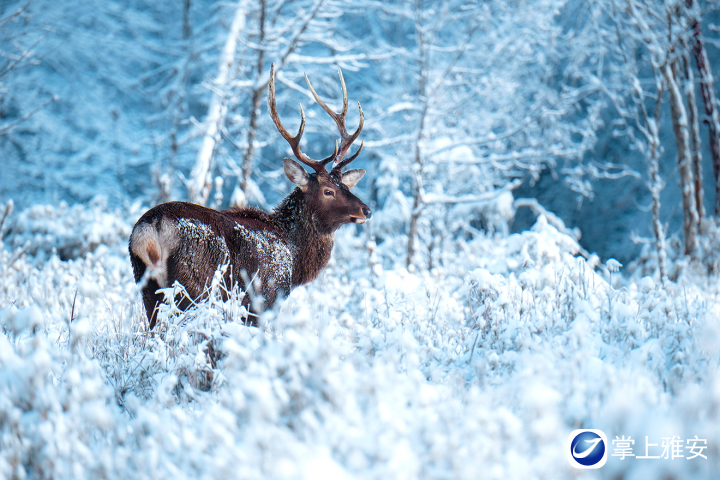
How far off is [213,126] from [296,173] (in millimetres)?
4468

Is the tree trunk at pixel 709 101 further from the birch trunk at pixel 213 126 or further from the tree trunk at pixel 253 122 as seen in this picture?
the birch trunk at pixel 213 126

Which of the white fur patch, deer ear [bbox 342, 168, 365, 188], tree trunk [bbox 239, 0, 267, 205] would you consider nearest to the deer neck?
deer ear [bbox 342, 168, 365, 188]

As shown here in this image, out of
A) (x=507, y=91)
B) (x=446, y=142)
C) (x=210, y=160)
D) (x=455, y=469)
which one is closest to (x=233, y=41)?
(x=210, y=160)

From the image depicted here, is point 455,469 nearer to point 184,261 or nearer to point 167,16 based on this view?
point 184,261

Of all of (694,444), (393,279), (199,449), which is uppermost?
(694,444)

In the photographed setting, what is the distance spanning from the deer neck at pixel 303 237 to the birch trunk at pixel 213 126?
129 inches

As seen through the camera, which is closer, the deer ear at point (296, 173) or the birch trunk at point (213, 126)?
the deer ear at point (296, 173)

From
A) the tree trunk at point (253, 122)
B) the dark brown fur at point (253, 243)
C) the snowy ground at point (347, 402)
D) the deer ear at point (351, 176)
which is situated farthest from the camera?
the tree trunk at point (253, 122)

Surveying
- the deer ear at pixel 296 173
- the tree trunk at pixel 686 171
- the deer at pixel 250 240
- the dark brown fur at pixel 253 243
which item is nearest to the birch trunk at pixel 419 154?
the deer at pixel 250 240

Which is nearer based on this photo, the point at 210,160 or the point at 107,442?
the point at 107,442

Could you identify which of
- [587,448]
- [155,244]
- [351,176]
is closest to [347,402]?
[587,448]

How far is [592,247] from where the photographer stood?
11781 millimetres

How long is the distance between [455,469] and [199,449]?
870 mm

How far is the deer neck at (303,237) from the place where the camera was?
15.0 feet
